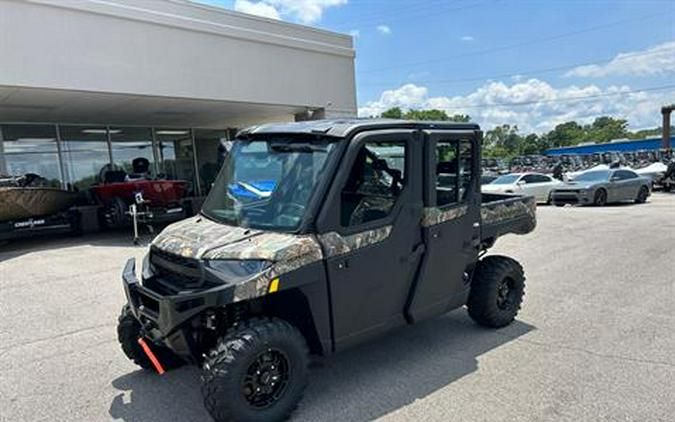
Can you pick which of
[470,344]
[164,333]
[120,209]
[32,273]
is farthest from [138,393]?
[120,209]

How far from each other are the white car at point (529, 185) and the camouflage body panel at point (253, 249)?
16446mm

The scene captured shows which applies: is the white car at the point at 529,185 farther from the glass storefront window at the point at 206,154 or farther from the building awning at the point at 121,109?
the glass storefront window at the point at 206,154

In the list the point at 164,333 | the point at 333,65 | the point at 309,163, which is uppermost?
the point at 333,65

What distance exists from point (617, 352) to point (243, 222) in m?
3.55

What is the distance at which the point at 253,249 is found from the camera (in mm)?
3230

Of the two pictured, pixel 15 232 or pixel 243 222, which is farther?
pixel 15 232

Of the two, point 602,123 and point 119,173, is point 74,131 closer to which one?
point 119,173

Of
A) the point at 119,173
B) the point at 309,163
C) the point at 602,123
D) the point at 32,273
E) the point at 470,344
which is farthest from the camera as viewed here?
the point at 602,123

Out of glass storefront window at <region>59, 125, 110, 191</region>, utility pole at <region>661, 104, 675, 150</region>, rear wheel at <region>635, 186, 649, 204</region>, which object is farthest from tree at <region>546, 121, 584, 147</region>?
glass storefront window at <region>59, 125, 110, 191</region>

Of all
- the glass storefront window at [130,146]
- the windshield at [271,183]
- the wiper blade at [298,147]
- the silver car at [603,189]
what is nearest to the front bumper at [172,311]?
the windshield at [271,183]

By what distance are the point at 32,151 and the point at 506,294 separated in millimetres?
16312

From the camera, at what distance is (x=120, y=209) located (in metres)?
11.6

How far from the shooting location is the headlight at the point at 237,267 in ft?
10.3

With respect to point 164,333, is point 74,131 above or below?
above
